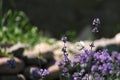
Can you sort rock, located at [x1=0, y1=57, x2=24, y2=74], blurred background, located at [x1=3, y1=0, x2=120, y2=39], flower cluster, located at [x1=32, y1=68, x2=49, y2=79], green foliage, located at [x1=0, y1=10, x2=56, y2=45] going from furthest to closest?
blurred background, located at [x1=3, y1=0, x2=120, y2=39], green foliage, located at [x1=0, y1=10, x2=56, y2=45], rock, located at [x1=0, y1=57, x2=24, y2=74], flower cluster, located at [x1=32, y1=68, x2=49, y2=79]

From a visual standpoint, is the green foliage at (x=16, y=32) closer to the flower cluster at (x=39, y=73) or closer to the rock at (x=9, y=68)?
the rock at (x=9, y=68)

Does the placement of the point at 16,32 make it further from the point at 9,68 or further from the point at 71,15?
the point at 71,15

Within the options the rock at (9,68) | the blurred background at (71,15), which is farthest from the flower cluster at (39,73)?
the blurred background at (71,15)

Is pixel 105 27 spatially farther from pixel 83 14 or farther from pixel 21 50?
pixel 21 50

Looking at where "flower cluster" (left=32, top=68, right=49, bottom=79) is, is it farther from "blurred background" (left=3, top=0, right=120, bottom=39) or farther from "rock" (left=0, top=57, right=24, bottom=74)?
"blurred background" (left=3, top=0, right=120, bottom=39)

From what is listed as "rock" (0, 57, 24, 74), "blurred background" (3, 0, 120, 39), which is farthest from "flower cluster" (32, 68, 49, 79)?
"blurred background" (3, 0, 120, 39)

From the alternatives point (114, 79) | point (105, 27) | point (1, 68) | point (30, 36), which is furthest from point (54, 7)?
point (114, 79)

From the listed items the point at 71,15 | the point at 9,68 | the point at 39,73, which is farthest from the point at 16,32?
the point at 71,15

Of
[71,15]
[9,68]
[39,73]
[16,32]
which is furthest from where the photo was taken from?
[71,15]
